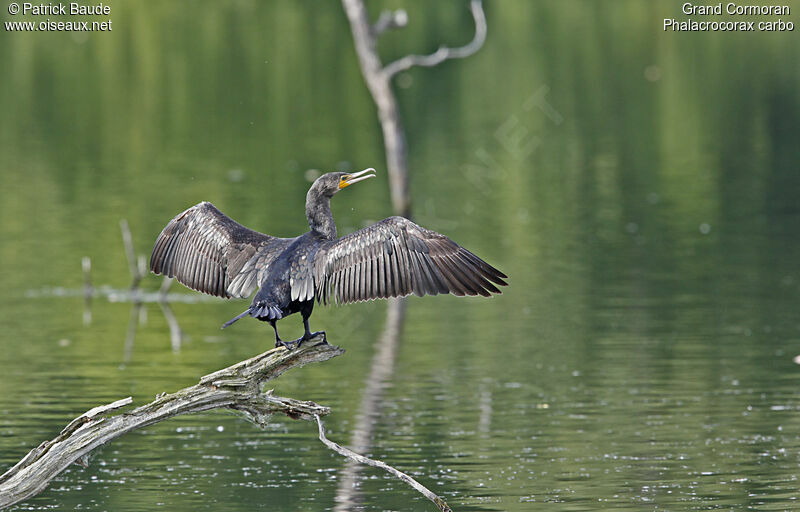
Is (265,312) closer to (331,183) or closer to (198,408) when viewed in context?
(198,408)

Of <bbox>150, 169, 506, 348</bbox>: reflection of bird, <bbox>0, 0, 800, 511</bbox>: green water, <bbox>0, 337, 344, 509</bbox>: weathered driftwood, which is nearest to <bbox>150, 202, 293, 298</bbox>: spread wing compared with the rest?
<bbox>150, 169, 506, 348</bbox>: reflection of bird

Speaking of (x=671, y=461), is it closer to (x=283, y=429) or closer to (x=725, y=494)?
(x=725, y=494)

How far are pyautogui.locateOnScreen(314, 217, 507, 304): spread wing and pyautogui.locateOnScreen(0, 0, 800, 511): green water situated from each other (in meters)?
2.80

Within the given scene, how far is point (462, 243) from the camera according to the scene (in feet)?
75.2

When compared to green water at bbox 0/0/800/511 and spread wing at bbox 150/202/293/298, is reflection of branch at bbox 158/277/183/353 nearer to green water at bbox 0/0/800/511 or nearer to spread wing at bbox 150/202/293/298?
green water at bbox 0/0/800/511

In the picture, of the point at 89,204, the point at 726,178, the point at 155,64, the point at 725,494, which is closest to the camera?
the point at 725,494

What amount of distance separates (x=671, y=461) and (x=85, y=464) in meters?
5.26

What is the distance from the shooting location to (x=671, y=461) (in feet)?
40.1

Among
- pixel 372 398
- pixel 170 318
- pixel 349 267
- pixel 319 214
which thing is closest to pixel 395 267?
pixel 349 267

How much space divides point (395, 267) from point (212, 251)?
1.27m

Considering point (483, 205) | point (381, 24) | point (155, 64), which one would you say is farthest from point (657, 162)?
point (155, 64)

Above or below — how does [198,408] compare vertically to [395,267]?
below

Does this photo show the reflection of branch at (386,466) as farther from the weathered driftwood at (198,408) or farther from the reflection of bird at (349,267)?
the reflection of bird at (349,267)

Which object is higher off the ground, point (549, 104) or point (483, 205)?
point (549, 104)
